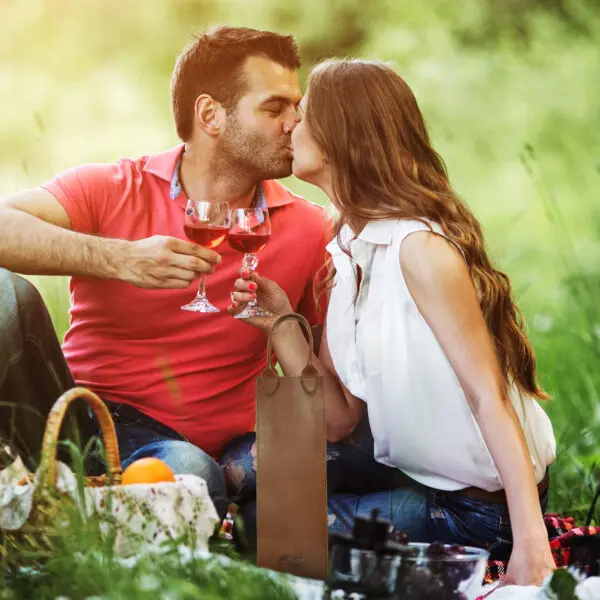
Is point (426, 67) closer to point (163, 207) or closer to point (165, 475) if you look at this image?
point (163, 207)

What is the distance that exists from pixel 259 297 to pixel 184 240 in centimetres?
26

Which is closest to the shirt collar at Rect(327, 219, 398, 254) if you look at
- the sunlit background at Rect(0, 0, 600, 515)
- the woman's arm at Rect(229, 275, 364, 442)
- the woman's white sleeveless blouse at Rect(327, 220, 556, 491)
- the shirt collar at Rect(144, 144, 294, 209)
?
the woman's white sleeveless blouse at Rect(327, 220, 556, 491)

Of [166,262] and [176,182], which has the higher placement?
[176,182]

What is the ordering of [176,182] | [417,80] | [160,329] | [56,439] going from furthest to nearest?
[417,80] < [176,182] < [160,329] < [56,439]

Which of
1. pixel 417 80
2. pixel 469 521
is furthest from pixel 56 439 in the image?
pixel 417 80

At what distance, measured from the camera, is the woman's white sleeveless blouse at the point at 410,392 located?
2504 mm

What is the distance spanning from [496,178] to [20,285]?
4.96 meters

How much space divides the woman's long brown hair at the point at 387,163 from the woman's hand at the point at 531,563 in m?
0.47

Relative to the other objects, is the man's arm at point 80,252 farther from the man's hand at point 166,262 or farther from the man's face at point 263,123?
the man's face at point 263,123

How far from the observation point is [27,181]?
23.2 ft

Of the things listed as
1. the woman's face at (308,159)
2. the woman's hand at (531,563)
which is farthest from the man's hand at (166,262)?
the woman's hand at (531,563)

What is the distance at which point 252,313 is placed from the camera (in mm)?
2764

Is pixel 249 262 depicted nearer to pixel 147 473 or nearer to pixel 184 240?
pixel 184 240

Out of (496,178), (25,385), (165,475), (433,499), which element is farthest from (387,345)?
(496,178)
